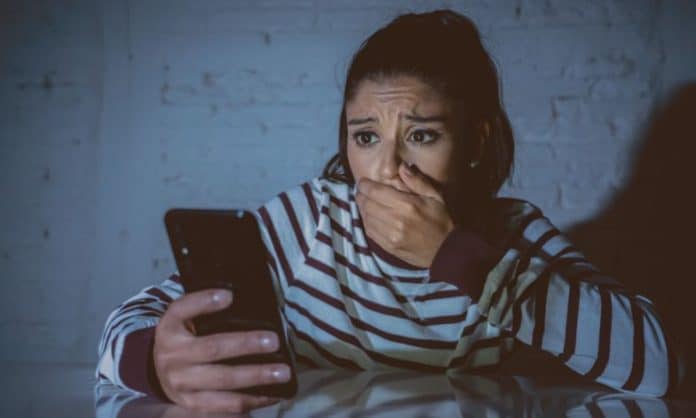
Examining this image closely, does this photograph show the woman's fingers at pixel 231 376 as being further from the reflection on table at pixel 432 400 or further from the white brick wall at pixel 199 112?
the white brick wall at pixel 199 112

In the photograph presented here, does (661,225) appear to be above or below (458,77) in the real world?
below

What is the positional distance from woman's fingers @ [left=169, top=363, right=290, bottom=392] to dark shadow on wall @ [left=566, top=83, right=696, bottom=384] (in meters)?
1.02

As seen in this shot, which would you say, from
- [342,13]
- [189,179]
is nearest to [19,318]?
[189,179]

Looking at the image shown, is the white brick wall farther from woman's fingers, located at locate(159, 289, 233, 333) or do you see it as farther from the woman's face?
woman's fingers, located at locate(159, 289, 233, 333)

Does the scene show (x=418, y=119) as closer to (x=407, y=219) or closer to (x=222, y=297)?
(x=407, y=219)

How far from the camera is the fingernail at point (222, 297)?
0.63 meters

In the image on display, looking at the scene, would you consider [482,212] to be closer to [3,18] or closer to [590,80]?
[590,80]

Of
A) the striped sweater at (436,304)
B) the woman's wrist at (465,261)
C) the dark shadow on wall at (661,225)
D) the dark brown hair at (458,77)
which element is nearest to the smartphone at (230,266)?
the striped sweater at (436,304)

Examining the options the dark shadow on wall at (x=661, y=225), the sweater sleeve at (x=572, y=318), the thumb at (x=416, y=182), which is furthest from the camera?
the dark shadow on wall at (x=661, y=225)

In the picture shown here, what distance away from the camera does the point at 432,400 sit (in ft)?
2.16

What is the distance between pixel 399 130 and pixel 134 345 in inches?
21.7

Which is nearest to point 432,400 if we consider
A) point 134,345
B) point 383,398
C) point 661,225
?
point 383,398

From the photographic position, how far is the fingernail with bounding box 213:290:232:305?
0.63m

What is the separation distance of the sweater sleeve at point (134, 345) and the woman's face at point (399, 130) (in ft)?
1.39
